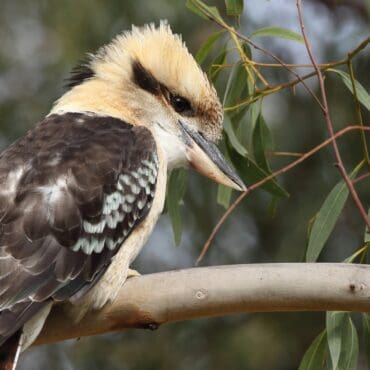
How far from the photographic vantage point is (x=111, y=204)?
263cm

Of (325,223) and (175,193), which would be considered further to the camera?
(175,193)

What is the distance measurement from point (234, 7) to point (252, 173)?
40 centimetres

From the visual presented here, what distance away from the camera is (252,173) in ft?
9.47

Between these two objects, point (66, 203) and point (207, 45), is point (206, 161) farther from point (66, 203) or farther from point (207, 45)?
point (66, 203)

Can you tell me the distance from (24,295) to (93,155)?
1.39 ft

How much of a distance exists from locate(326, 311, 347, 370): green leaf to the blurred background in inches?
63.9

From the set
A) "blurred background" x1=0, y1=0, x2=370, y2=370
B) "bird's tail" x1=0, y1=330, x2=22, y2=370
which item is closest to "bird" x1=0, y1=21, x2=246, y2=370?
"bird's tail" x1=0, y1=330, x2=22, y2=370

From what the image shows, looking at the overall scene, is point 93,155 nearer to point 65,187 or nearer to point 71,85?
point 65,187

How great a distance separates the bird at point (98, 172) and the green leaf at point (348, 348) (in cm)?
47

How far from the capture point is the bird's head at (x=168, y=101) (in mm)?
2953

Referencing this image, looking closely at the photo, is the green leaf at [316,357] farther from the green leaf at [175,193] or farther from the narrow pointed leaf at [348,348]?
the green leaf at [175,193]

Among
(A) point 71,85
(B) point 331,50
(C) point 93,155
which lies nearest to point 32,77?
(B) point 331,50

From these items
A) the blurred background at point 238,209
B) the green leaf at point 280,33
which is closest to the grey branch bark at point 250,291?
the green leaf at point 280,33

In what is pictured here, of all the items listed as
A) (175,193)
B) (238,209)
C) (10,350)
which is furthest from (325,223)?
(238,209)
